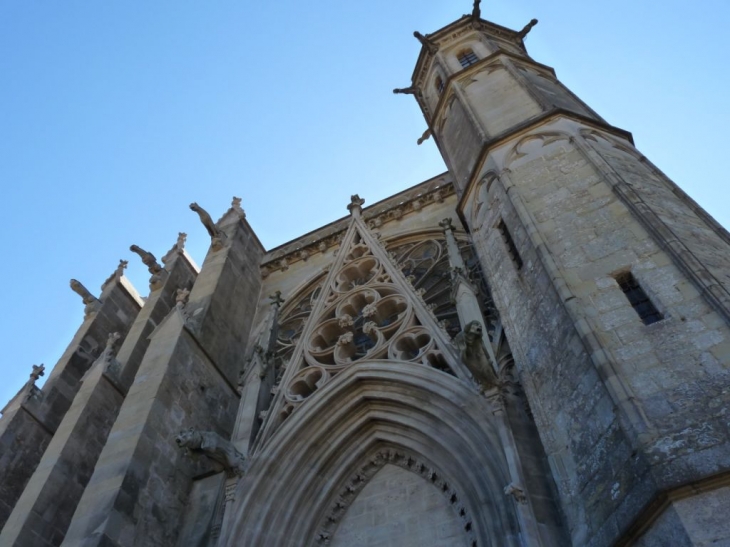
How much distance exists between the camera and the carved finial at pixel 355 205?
1161 cm

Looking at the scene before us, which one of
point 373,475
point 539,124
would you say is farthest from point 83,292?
point 539,124

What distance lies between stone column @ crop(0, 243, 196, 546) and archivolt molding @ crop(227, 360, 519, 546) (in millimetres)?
2047

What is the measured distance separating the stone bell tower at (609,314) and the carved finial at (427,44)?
4.36 m

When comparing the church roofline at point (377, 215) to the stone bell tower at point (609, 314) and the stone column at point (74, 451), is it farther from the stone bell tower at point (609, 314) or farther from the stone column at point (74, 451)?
the stone column at point (74, 451)

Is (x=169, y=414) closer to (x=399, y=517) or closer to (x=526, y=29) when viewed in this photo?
(x=399, y=517)

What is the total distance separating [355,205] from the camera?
11812mm

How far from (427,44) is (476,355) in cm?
905

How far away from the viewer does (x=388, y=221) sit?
43.4ft

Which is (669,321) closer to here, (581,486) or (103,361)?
(581,486)

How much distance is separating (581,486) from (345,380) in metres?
3.77

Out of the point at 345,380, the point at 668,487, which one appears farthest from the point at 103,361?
the point at 668,487

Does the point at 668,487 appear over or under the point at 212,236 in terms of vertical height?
under

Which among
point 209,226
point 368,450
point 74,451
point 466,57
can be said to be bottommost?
point 368,450

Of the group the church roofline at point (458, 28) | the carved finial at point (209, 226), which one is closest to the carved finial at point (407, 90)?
the church roofline at point (458, 28)
